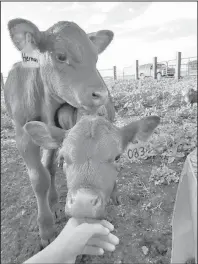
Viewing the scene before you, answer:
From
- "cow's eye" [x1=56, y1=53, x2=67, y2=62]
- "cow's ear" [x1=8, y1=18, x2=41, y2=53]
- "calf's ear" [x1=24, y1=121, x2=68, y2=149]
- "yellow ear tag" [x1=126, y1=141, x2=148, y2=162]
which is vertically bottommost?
"yellow ear tag" [x1=126, y1=141, x2=148, y2=162]

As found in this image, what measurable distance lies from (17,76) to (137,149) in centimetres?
191

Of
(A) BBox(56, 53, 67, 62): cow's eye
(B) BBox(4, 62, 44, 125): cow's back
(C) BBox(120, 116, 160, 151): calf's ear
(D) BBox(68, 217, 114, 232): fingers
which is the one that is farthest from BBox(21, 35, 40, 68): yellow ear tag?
(D) BBox(68, 217, 114, 232): fingers

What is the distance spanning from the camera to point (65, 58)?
8.60 ft

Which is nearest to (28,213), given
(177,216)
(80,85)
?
(80,85)

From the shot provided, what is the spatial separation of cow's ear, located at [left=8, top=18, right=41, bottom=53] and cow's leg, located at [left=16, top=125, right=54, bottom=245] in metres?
1.00

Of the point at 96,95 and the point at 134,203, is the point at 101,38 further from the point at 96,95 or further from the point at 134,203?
the point at 134,203

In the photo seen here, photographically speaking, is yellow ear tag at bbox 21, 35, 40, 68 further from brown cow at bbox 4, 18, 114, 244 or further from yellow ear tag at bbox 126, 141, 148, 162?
yellow ear tag at bbox 126, 141, 148, 162

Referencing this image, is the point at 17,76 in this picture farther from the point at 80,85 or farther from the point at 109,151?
the point at 109,151

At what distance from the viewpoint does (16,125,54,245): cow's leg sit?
10.1 ft

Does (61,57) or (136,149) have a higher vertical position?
(61,57)

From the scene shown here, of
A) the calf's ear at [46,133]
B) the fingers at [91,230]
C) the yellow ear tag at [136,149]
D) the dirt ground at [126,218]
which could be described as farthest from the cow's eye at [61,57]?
the dirt ground at [126,218]

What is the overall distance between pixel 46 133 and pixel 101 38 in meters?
1.92

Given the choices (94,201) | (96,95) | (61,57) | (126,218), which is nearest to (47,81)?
(61,57)

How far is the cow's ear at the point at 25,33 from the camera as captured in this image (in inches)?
105
